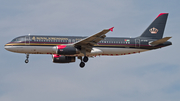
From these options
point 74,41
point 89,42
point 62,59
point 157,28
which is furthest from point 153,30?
point 62,59

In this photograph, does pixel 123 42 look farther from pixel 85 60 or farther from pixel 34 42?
pixel 34 42

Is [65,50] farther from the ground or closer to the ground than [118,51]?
farther from the ground

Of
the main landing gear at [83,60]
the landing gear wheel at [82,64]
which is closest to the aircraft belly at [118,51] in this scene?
the main landing gear at [83,60]

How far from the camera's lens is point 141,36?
57.4m

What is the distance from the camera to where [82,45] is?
51.2 meters

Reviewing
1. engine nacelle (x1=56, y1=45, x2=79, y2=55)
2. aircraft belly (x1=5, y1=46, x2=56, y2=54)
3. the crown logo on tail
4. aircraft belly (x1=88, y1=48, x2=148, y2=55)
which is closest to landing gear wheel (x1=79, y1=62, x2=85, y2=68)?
aircraft belly (x1=88, y1=48, x2=148, y2=55)

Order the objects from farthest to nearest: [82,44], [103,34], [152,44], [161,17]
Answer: [161,17], [152,44], [82,44], [103,34]

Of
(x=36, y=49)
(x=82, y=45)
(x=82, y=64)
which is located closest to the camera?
(x=82, y=45)

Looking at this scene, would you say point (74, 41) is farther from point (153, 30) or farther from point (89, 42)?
point (153, 30)

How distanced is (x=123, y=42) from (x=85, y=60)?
23.1 feet

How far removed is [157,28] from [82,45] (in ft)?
49.8

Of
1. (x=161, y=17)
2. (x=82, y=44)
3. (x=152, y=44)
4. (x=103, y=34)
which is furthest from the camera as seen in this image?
(x=161, y=17)

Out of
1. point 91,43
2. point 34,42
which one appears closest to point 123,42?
point 91,43

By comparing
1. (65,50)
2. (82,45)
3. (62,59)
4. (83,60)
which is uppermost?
(82,45)
